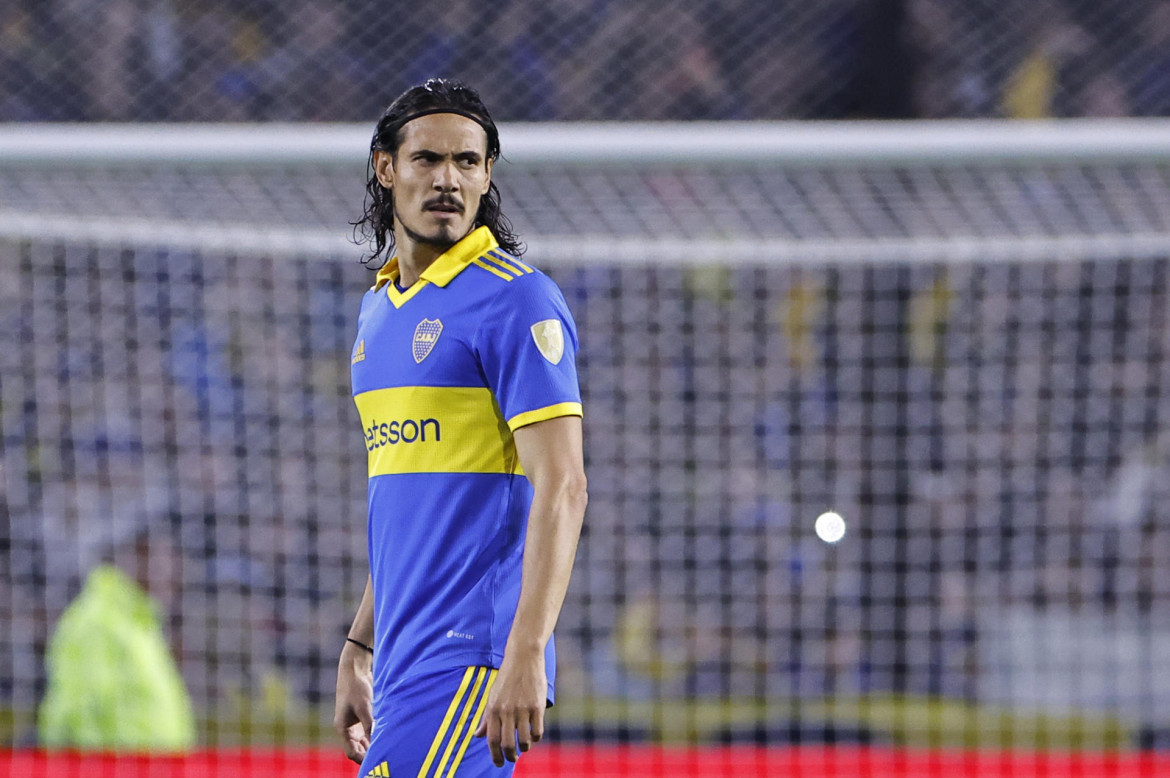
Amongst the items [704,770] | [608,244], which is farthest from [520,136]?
[704,770]

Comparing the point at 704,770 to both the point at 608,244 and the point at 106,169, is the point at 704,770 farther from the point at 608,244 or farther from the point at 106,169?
the point at 106,169

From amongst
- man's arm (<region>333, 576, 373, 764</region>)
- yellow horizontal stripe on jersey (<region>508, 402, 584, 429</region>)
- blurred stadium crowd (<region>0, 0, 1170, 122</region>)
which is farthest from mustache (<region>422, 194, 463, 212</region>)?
blurred stadium crowd (<region>0, 0, 1170, 122</region>)

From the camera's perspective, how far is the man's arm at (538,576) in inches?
64.1

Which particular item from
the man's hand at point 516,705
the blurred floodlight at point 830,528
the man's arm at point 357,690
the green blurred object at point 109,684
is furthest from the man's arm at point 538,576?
the blurred floodlight at point 830,528

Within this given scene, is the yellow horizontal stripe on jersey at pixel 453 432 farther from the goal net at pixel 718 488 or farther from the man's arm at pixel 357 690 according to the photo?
the goal net at pixel 718 488

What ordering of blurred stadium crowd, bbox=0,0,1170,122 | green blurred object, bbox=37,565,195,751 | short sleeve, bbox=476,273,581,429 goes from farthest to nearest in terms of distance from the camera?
blurred stadium crowd, bbox=0,0,1170,122 < green blurred object, bbox=37,565,195,751 < short sleeve, bbox=476,273,581,429

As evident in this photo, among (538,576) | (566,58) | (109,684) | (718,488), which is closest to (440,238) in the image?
(538,576)

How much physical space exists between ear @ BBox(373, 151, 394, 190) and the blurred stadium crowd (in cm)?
586

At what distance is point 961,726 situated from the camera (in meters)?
6.54

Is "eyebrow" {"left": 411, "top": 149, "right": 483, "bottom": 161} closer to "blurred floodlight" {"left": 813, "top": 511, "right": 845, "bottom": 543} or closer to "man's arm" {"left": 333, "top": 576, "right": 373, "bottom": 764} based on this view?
"man's arm" {"left": 333, "top": 576, "right": 373, "bottom": 764}

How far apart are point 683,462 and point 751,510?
499 millimetres

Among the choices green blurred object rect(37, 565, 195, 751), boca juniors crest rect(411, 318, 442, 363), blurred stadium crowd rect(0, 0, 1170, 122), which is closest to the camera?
boca juniors crest rect(411, 318, 442, 363)

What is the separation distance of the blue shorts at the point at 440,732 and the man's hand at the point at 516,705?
101 mm

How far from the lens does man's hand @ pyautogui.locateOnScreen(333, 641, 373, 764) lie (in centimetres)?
208
